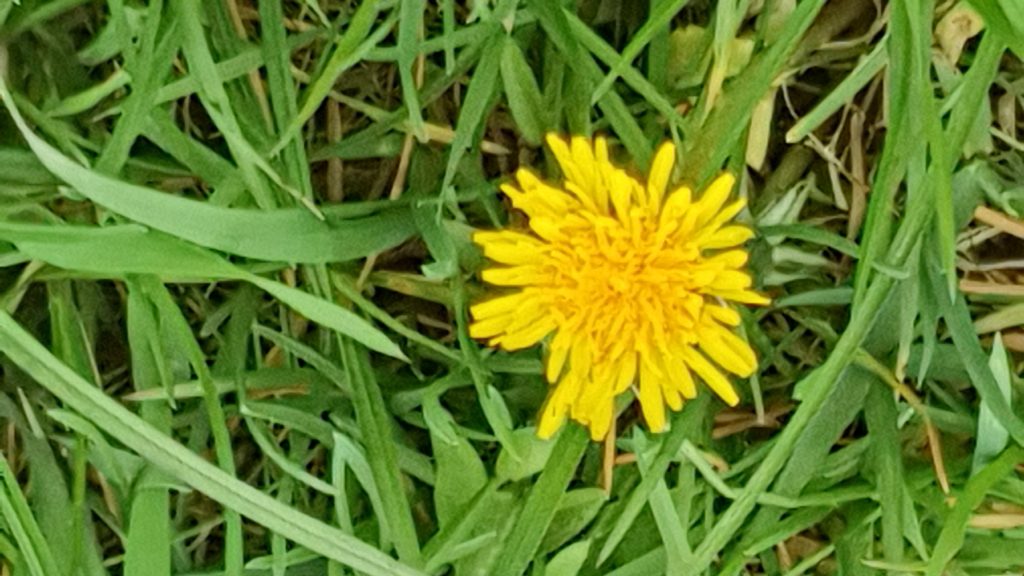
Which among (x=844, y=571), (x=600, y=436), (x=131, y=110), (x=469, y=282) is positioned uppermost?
(x=131, y=110)

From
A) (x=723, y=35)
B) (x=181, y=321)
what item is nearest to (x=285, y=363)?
(x=181, y=321)

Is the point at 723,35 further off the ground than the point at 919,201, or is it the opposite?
the point at 723,35

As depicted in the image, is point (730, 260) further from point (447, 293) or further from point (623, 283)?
point (447, 293)

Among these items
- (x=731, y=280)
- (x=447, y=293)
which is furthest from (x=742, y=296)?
(x=447, y=293)

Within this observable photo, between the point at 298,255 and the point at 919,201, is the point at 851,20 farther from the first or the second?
the point at 298,255

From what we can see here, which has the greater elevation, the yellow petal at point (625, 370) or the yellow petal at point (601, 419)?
the yellow petal at point (625, 370)
